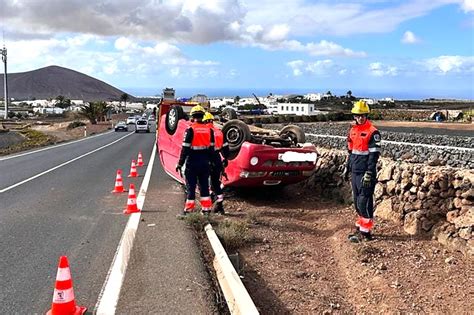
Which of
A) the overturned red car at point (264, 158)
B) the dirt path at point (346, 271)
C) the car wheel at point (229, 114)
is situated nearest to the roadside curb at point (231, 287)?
the dirt path at point (346, 271)

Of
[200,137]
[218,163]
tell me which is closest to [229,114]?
[218,163]

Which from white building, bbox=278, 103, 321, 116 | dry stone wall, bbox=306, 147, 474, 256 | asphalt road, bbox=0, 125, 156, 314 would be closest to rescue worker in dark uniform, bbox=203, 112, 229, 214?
asphalt road, bbox=0, 125, 156, 314

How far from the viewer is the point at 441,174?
7.48m

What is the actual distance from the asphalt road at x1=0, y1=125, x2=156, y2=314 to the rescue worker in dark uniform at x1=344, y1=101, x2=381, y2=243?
3501 mm

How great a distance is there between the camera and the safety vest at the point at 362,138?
7.37 m

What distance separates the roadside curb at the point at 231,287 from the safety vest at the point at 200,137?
2417 millimetres

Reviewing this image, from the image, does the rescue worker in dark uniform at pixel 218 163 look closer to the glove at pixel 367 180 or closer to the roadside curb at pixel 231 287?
the roadside curb at pixel 231 287

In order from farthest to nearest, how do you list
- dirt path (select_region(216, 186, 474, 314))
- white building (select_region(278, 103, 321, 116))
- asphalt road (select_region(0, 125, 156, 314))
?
1. white building (select_region(278, 103, 321, 116))
2. dirt path (select_region(216, 186, 474, 314))
3. asphalt road (select_region(0, 125, 156, 314))

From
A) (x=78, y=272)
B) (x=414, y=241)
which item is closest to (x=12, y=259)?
(x=78, y=272)

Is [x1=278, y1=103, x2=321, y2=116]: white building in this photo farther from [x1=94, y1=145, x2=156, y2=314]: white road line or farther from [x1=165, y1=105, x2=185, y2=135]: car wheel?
[x1=94, y1=145, x2=156, y2=314]: white road line

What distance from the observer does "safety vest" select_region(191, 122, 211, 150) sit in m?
8.56

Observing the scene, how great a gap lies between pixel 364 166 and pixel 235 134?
11.2 feet

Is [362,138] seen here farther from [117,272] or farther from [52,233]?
[52,233]

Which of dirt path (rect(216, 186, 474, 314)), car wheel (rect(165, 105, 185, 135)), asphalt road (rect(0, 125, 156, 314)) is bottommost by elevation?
dirt path (rect(216, 186, 474, 314))
